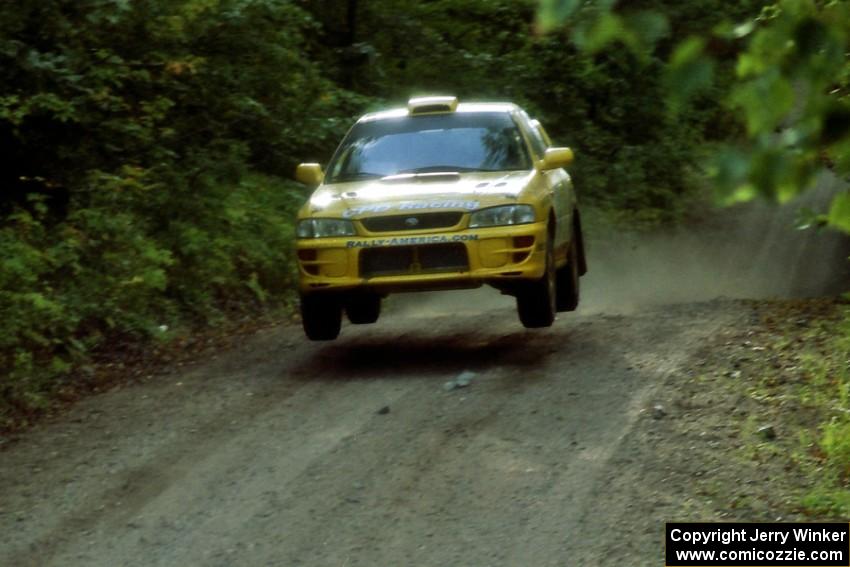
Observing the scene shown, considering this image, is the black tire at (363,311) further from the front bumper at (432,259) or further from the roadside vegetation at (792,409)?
the roadside vegetation at (792,409)

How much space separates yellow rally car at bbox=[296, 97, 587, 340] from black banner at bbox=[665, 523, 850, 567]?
155 inches

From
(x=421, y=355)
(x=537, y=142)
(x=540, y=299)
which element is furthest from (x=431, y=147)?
(x=421, y=355)

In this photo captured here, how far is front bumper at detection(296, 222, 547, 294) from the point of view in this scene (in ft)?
32.0

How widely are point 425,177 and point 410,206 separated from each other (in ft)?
2.15

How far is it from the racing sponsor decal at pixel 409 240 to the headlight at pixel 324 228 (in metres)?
0.09

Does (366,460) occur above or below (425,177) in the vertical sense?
below

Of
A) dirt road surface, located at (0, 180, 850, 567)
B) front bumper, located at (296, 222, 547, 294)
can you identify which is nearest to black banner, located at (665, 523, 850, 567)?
dirt road surface, located at (0, 180, 850, 567)

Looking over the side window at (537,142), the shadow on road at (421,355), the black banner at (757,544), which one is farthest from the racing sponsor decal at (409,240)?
the black banner at (757,544)

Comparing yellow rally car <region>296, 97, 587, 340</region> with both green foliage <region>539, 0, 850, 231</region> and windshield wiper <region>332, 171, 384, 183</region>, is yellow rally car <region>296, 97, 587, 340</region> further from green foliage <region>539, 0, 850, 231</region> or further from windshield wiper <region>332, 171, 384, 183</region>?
green foliage <region>539, 0, 850, 231</region>

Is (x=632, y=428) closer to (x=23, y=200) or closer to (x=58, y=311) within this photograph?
(x=58, y=311)

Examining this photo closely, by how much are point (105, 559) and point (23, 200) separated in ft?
26.6

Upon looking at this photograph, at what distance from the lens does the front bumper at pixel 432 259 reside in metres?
9.74

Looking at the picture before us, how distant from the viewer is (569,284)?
12.1 metres

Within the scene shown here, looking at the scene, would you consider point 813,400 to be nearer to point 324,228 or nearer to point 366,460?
point 366,460
